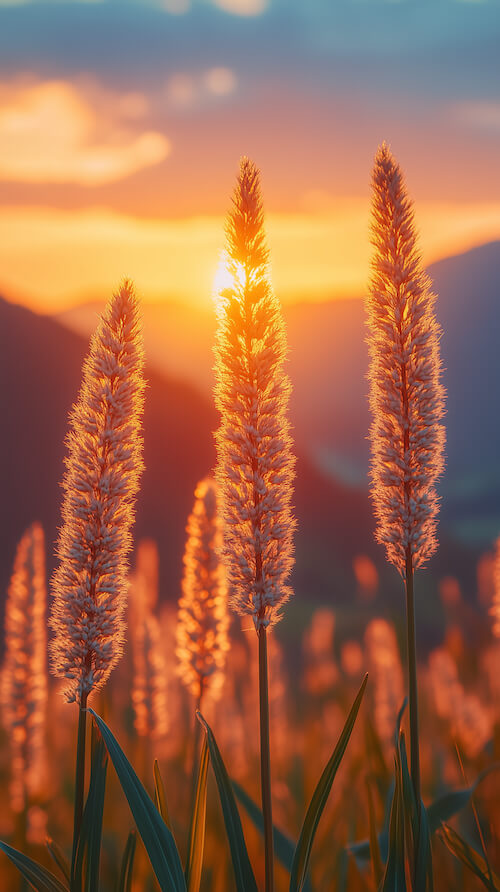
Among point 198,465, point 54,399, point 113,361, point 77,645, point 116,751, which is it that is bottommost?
point 116,751

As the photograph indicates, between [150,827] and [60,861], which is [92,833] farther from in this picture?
[60,861]

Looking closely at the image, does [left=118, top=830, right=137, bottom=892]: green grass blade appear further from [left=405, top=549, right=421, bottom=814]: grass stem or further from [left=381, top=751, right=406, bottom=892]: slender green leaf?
[left=405, top=549, right=421, bottom=814]: grass stem

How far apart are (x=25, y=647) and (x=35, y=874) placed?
2058 millimetres

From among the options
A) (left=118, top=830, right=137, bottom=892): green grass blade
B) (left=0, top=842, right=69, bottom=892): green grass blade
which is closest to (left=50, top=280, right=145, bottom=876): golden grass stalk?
(left=0, top=842, right=69, bottom=892): green grass blade

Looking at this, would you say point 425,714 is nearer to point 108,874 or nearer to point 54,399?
point 108,874

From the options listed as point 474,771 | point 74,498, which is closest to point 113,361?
point 74,498

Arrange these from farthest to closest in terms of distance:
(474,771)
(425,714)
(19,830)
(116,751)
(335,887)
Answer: (425,714)
(474,771)
(19,830)
(335,887)
(116,751)

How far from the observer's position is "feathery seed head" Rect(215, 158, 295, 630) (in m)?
3.21

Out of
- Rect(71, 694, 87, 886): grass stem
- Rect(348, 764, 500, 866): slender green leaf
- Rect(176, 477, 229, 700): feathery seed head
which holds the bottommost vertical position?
Rect(348, 764, 500, 866): slender green leaf

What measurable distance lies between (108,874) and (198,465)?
29.4 m

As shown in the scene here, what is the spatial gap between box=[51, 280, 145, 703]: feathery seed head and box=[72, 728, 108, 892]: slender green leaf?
328mm

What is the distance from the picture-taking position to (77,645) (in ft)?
10.3

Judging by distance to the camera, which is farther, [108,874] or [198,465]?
[198,465]

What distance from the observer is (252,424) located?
328cm
